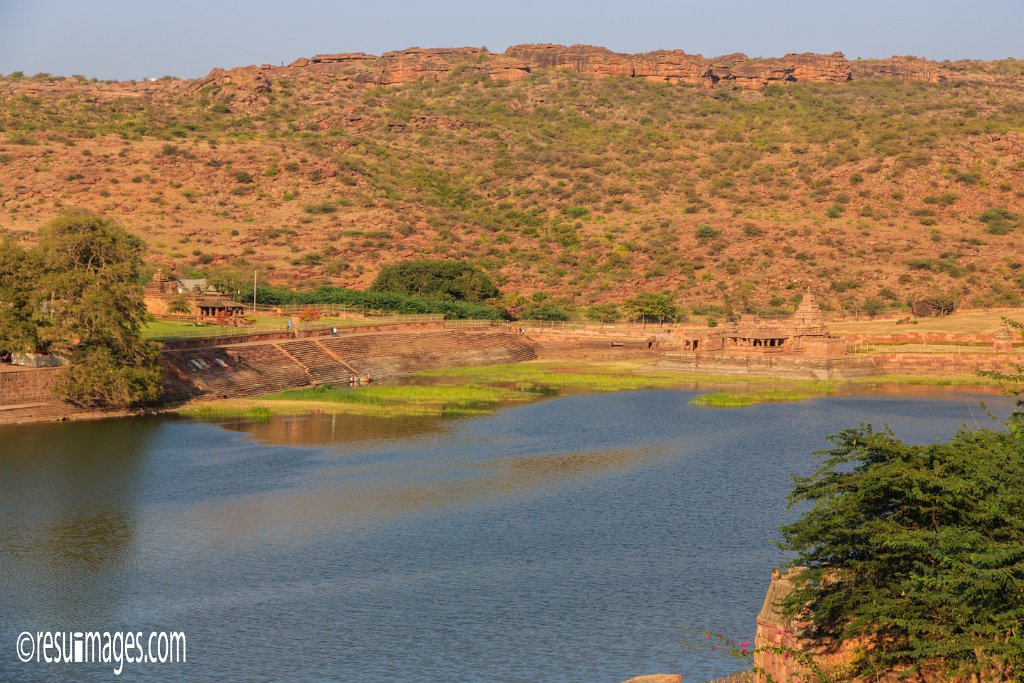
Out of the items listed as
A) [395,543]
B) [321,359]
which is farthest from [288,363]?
[395,543]

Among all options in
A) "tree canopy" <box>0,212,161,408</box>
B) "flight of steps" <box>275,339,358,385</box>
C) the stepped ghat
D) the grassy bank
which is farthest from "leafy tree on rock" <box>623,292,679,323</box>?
"tree canopy" <box>0,212,161,408</box>

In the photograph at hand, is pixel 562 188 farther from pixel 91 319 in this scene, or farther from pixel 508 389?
pixel 91 319

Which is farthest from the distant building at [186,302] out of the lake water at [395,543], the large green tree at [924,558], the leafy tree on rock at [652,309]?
the large green tree at [924,558]

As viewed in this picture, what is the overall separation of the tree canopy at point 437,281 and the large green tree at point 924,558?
82982 mm

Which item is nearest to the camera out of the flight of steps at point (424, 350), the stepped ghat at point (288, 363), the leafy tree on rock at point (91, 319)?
the stepped ghat at point (288, 363)

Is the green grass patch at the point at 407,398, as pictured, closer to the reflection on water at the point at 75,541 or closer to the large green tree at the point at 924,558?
the reflection on water at the point at 75,541

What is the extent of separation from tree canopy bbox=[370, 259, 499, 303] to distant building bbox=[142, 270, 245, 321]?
18.3 metres

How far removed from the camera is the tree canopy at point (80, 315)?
179 ft

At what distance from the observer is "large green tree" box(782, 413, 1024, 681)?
18.2 m

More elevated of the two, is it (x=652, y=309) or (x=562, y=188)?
(x=562, y=188)

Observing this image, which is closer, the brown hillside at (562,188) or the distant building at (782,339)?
the distant building at (782,339)

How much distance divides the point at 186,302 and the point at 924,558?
74281 millimetres

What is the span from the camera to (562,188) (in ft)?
512

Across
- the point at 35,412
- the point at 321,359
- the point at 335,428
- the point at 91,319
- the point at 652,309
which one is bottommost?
the point at 335,428
